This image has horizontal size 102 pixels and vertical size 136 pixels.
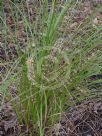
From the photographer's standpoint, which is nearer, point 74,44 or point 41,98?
point 41,98

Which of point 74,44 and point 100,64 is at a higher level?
point 74,44

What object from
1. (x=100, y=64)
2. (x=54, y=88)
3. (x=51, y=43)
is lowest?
(x=54, y=88)

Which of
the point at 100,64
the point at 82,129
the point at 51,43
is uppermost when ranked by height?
the point at 51,43

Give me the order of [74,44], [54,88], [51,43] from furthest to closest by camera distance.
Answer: [74,44], [51,43], [54,88]

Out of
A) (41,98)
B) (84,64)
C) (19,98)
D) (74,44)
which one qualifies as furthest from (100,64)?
(19,98)

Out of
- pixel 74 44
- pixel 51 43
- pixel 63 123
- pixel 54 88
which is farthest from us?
pixel 63 123

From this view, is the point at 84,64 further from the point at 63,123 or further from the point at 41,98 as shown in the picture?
the point at 63,123

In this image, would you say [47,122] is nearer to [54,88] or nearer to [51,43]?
[54,88]

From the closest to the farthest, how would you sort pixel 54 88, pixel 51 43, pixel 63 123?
1. pixel 54 88
2. pixel 51 43
3. pixel 63 123

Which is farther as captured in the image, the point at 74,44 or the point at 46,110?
the point at 74,44
